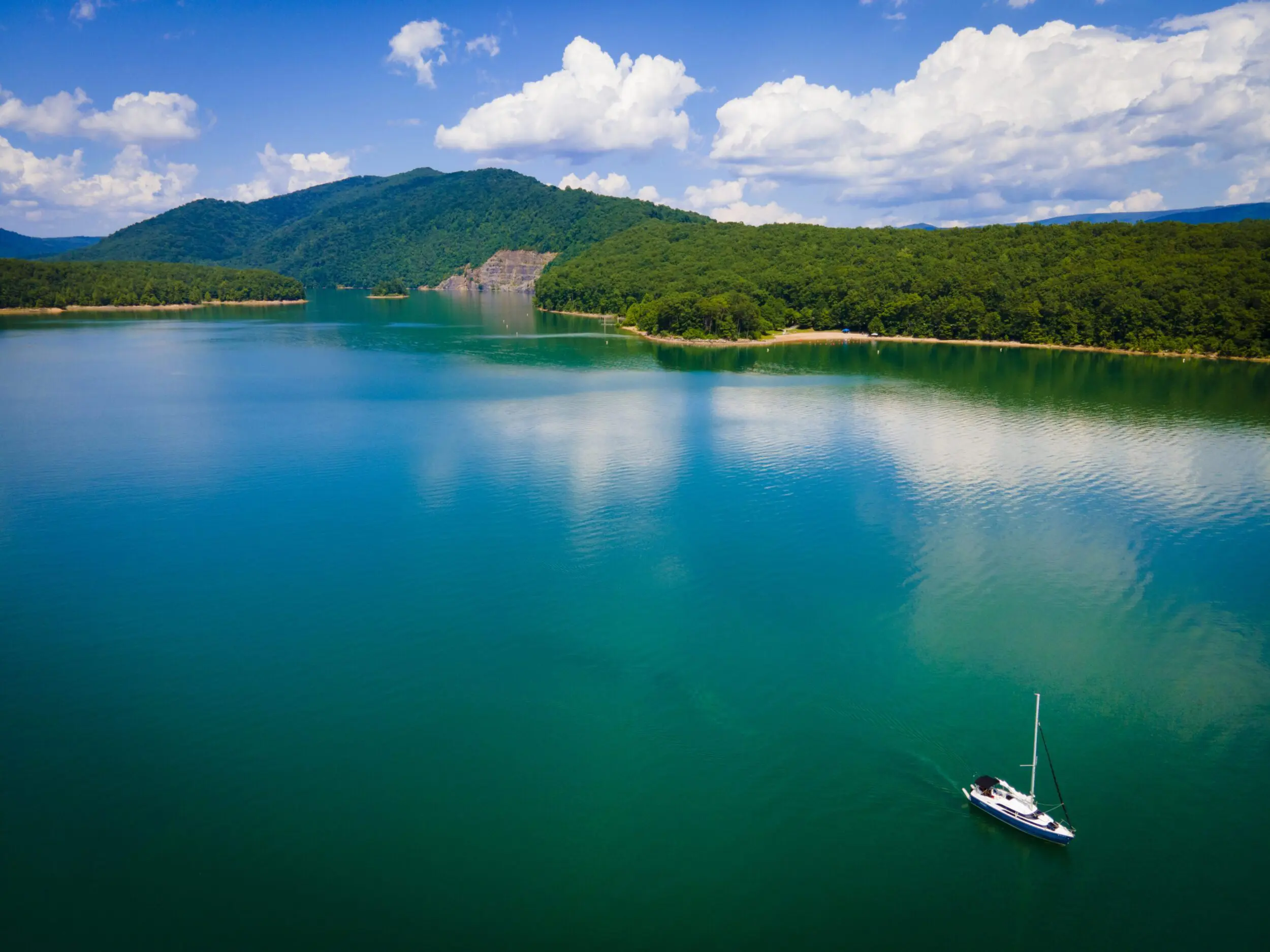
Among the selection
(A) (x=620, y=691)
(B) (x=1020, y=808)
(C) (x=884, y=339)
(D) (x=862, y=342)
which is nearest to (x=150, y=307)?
(D) (x=862, y=342)

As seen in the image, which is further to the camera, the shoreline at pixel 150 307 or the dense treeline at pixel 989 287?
the shoreline at pixel 150 307

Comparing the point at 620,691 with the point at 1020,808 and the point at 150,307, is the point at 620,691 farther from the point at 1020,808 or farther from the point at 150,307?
the point at 150,307

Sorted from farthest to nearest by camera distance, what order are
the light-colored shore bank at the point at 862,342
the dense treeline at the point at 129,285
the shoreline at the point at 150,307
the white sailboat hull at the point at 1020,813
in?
1. the dense treeline at the point at 129,285
2. the shoreline at the point at 150,307
3. the light-colored shore bank at the point at 862,342
4. the white sailboat hull at the point at 1020,813

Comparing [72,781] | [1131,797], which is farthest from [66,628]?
[1131,797]

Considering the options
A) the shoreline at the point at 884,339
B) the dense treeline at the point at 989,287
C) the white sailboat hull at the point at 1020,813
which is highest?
the dense treeline at the point at 989,287

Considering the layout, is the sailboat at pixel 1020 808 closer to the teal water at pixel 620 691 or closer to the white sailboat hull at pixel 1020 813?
the white sailboat hull at pixel 1020 813

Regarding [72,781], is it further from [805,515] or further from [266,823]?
[805,515]

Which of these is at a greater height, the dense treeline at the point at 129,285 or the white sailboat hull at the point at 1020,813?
the dense treeline at the point at 129,285

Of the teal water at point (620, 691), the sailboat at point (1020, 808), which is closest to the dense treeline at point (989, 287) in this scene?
the teal water at point (620, 691)
